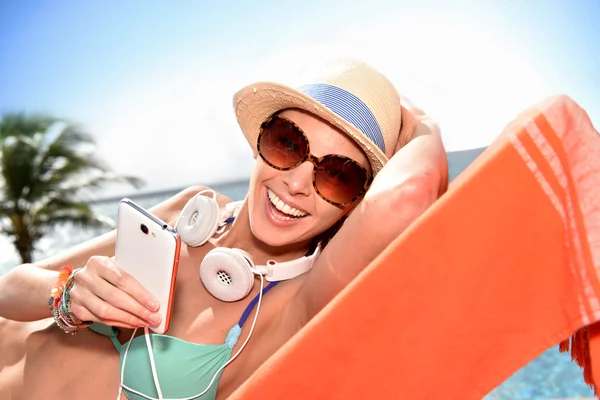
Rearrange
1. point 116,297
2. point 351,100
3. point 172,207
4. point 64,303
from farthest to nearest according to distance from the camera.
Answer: point 172,207 → point 351,100 → point 64,303 → point 116,297

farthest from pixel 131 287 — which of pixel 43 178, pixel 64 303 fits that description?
pixel 43 178

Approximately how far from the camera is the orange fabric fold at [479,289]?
1087 millimetres

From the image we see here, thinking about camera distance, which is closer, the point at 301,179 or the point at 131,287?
the point at 131,287

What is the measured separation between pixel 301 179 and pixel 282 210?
15 cm

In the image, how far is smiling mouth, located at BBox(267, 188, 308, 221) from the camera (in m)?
1.75

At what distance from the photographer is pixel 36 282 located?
180cm

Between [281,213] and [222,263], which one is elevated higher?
[281,213]

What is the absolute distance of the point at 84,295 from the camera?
1.45 metres

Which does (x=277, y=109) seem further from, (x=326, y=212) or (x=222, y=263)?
(x=222, y=263)

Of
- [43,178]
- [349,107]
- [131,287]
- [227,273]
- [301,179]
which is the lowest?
[43,178]

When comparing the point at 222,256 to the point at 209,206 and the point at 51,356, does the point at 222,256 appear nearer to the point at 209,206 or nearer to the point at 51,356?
the point at 209,206

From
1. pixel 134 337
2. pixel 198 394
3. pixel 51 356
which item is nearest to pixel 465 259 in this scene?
pixel 198 394

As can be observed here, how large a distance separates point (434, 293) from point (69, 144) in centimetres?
1412

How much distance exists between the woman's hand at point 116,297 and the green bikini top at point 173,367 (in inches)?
11.5
